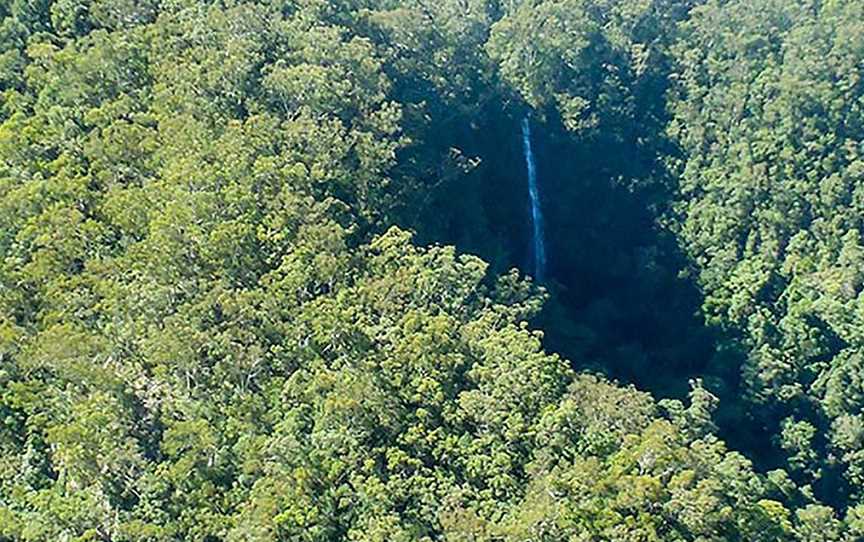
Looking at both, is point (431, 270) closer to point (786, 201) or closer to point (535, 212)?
point (535, 212)

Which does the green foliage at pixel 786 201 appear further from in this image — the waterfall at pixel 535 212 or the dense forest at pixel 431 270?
the waterfall at pixel 535 212

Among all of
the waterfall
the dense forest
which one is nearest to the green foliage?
the dense forest

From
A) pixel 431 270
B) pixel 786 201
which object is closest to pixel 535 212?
pixel 786 201

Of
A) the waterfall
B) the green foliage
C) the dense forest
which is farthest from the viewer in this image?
the waterfall

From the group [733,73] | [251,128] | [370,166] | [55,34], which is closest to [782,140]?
[733,73]

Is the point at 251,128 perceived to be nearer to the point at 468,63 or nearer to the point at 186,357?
the point at 186,357

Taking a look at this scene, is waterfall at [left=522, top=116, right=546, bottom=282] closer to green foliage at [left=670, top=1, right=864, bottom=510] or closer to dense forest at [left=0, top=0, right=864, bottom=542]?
dense forest at [left=0, top=0, right=864, bottom=542]
